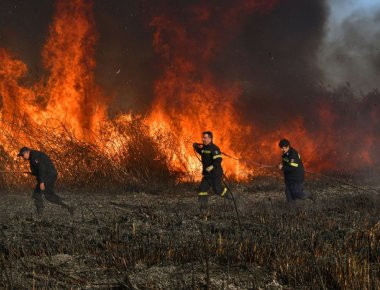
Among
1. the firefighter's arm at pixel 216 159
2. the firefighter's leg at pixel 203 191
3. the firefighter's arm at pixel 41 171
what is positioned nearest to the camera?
the firefighter's arm at pixel 41 171

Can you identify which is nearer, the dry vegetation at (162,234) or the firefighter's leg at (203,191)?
the dry vegetation at (162,234)

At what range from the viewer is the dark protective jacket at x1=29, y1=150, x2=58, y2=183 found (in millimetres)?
8620

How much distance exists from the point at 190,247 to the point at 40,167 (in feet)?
14.3

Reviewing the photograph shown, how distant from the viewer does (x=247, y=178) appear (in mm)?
14719

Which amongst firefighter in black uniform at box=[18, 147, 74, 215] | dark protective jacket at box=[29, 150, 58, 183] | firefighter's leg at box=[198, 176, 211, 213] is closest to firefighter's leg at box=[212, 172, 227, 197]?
firefighter's leg at box=[198, 176, 211, 213]

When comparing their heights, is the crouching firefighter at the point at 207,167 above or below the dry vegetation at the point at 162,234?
above

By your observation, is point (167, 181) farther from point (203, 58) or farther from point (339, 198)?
point (203, 58)

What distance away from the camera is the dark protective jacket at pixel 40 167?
862cm

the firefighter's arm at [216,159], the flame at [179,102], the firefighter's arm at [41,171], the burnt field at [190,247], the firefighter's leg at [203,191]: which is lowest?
the burnt field at [190,247]

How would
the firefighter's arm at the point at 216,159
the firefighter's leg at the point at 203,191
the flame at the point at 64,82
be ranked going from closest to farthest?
the firefighter's arm at the point at 216,159 → the firefighter's leg at the point at 203,191 → the flame at the point at 64,82

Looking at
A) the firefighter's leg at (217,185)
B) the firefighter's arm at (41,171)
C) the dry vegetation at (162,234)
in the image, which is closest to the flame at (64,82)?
the dry vegetation at (162,234)

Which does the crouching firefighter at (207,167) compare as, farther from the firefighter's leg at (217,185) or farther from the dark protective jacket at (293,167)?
the dark protective jacket at (293,167)

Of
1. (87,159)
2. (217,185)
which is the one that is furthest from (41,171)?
(87,159)

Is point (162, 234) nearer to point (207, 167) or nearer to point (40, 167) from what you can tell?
point (207, 167)
